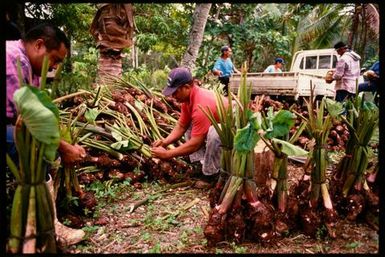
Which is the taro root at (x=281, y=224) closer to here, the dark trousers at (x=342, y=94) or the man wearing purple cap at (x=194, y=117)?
the man wearing purple cap at (x=194, y=117)

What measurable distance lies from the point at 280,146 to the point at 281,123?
285 mm

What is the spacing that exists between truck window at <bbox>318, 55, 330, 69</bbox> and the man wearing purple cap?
767 cm

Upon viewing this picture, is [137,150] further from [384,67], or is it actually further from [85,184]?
[384,67]

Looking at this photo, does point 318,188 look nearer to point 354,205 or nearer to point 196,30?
point 354,205

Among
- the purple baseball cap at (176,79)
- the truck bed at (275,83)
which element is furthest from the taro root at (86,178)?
the truck bed at (275,83)

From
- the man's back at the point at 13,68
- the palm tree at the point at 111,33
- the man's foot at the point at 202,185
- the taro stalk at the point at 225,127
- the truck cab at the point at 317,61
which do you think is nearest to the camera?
the man's back at the point at 13,68

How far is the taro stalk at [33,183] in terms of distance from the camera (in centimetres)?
151

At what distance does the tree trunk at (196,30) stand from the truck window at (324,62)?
4.61m

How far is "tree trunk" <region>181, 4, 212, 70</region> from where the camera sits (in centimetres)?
659

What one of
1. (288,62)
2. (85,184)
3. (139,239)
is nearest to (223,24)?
(288,62)

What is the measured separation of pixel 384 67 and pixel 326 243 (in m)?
1.15

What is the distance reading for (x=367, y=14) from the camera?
10789 millimetres

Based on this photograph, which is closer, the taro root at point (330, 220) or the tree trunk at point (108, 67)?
the taro root at point (330, 220)

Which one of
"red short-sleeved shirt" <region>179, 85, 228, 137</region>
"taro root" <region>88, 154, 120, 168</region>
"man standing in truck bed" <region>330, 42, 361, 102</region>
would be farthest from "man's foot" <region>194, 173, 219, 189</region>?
"man standing in truck bed" <region>330, 42, 361, 102</region>
